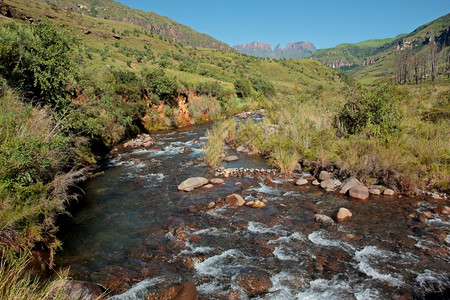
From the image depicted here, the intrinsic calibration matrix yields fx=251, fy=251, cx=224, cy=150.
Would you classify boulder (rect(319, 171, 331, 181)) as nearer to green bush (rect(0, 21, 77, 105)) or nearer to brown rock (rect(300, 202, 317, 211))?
brown rock (rect(300, 202, 317, 211))

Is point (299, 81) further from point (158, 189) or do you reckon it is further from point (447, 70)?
point (158, 189)

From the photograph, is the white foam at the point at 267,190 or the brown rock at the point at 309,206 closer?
the brown rock at the point at 309,206

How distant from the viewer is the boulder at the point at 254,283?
5.88 m

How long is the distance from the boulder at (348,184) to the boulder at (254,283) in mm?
6533

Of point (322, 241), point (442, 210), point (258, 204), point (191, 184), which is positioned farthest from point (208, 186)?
point (442, 210)

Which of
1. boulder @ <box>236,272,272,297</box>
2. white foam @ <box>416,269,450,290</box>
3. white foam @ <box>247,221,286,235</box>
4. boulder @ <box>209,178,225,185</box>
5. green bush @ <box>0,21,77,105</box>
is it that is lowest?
white foam @ <box>416,269,450,290</box>

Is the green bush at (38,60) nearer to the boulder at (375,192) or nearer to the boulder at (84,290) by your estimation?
the boulder at (84,290)

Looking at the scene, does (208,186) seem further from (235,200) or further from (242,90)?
(242,90)

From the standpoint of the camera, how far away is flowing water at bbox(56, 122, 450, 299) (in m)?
6.06

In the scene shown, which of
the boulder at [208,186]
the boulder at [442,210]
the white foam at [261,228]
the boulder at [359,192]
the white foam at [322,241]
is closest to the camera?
the white foam at [322,241]

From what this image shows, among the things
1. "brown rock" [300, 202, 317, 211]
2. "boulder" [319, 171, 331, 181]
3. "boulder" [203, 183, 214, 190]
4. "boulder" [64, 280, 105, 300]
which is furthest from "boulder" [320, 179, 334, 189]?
"boulder" [64, 280, 105, 300]

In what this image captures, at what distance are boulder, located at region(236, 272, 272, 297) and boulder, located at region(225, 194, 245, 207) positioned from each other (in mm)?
4081

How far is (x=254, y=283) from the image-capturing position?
20.1 ft

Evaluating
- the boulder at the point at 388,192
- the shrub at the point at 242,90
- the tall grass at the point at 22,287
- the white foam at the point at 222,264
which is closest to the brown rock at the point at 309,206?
the boulder at the point at 388,192
